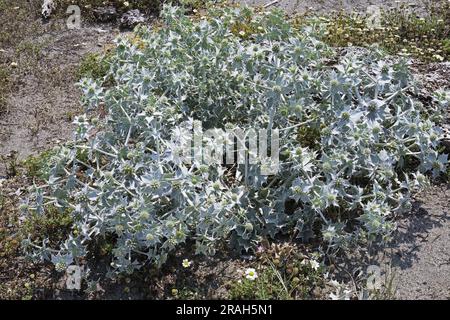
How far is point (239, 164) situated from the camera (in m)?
4.17

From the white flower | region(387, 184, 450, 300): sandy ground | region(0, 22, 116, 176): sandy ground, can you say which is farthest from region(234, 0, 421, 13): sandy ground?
the white flower

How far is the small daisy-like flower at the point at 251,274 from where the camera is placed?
3895 millimetres

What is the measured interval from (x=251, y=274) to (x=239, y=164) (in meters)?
0.76

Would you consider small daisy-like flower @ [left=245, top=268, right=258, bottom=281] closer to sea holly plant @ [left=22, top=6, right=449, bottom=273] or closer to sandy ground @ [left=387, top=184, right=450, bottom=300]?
sea holly plant @ [left=22, top=6, right=449, bottom=273]

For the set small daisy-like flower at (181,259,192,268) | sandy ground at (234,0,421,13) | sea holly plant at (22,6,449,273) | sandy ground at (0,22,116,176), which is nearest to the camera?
sea holly plant at (22,6,449,273)

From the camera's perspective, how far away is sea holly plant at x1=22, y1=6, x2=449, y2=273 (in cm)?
381

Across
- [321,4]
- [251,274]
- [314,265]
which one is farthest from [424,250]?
[321,4]

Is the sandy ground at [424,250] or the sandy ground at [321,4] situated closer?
the sandy ground at [424,250]

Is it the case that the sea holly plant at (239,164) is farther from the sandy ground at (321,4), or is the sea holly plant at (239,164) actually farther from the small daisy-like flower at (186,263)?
the sandy ground at (321,4)

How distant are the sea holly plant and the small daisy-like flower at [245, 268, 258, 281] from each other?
174 mm

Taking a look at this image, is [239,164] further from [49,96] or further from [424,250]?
[49,96]

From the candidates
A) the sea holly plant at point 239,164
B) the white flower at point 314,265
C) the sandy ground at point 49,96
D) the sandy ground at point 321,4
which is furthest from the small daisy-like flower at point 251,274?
the sandy ground at point 321,4

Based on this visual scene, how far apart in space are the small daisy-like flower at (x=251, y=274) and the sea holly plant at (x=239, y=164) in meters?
0.17
